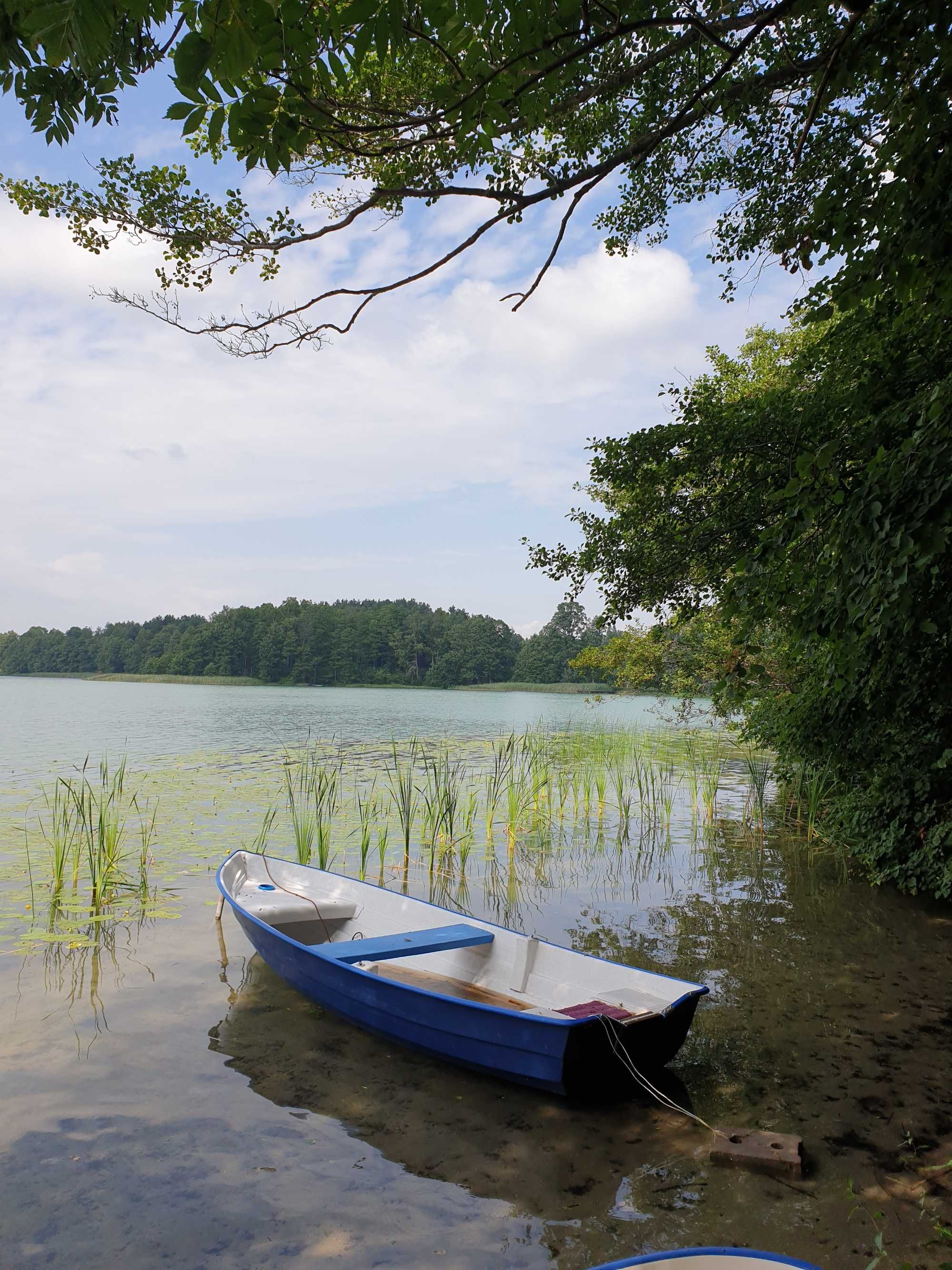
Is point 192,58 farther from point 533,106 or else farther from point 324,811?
point 324,811

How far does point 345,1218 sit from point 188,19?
13.1ft

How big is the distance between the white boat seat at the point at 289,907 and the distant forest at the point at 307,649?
4444 centimetres

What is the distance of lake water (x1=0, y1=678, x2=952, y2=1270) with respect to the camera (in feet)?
10.0

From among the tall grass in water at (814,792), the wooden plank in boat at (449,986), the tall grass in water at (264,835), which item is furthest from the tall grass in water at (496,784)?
the wooden plank in boat at (449,986)

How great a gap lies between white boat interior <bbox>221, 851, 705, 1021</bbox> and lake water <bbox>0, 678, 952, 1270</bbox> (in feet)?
1.38

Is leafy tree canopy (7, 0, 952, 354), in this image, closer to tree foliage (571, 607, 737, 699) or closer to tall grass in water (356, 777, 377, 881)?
tall grass in water (356, 777, 377, 881)

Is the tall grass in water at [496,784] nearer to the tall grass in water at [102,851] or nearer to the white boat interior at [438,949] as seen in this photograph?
the white boat interior at [438,949]

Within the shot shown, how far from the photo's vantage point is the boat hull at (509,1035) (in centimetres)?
384

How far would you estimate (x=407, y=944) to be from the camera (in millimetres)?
4895

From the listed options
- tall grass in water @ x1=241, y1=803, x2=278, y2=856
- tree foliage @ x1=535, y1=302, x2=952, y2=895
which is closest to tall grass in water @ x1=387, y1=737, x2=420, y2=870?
tall grass in water @ x1=241, y1=803, x2=278, y2=856

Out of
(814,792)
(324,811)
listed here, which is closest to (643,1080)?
(814,792)

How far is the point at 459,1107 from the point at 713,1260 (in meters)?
2.46

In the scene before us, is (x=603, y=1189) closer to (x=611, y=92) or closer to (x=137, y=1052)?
(x=137, y=1052)

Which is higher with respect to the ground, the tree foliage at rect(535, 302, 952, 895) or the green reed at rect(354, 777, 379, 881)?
the tree foliage at rect(535, 302, 952, 895)
